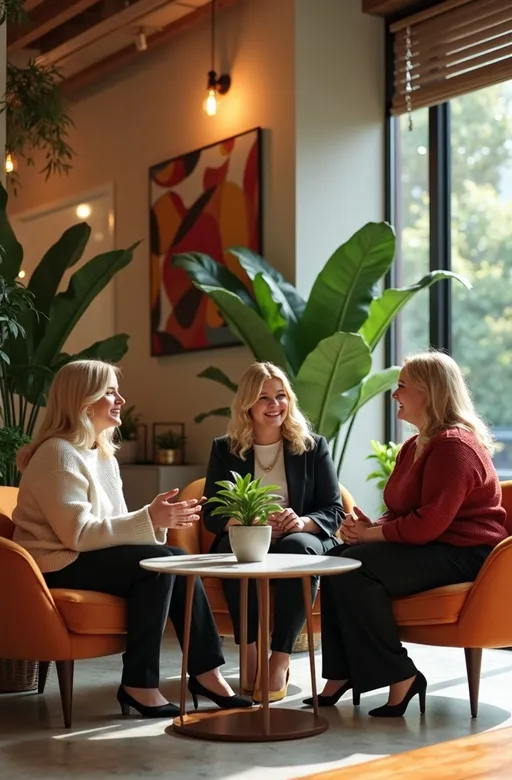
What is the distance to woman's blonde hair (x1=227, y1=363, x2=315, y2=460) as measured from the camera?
4047 millimetres

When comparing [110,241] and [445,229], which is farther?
[110,241]

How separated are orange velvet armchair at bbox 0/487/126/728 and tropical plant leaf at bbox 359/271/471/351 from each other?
210 centimetres

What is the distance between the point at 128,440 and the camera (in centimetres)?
671

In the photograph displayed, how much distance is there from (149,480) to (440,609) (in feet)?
10.00

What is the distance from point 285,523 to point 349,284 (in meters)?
1.48

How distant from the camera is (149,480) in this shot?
6.26 metres

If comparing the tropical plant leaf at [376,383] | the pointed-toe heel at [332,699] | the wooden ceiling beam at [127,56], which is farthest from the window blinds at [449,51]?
the pointed-toe heel at [332,699]

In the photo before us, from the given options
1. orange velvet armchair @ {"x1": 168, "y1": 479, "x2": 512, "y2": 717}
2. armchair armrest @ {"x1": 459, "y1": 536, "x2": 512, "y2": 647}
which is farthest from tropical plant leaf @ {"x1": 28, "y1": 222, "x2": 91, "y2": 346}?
armchair armrest @ {"x1": 459, "y1": 536, "x2": 512, "y2": 647}

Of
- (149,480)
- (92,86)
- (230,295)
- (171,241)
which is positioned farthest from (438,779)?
(92,86)

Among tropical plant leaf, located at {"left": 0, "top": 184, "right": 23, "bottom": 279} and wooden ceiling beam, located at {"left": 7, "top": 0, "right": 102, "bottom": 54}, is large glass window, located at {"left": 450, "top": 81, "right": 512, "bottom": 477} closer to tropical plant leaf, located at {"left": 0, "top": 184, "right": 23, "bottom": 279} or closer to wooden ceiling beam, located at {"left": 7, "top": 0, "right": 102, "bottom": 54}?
tropical plant leaf, located at {"left": 0, "top": 184, "right": 23, "bottom": 279}

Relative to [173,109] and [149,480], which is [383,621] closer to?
[149,480]

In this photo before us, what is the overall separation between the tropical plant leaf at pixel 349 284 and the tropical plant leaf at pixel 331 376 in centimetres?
29

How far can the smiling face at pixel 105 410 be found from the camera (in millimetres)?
3668

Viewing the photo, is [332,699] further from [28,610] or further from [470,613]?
[28,610]
